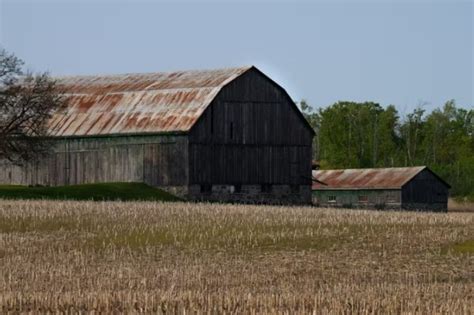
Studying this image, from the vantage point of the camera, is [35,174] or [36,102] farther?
[35,174]

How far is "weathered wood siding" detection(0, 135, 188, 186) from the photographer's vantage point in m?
79.1

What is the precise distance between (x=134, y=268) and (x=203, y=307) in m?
9.78

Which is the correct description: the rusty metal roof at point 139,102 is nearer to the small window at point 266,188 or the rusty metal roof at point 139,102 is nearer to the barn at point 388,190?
the small window at point 266,188

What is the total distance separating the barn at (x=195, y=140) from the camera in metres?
79.1

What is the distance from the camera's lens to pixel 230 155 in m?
80.1

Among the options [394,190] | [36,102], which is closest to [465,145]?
[394,190]

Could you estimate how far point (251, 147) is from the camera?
81062 millimetres

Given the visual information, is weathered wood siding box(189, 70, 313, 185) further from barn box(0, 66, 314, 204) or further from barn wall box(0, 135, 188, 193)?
barn wall box(0, 135, 188, 193)

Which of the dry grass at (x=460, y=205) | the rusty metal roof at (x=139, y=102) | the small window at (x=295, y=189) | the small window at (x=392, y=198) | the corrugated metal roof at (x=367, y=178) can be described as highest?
the rusty metal roof at (x=139, y=102)

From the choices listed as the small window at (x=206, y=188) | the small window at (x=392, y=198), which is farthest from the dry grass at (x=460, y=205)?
the small window at (x=206, y=188)

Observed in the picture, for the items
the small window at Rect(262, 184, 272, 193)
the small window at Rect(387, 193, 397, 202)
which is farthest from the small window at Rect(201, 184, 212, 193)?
the small window at Rect(387, 193, 397, 202)

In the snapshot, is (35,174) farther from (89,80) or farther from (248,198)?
(248,198)

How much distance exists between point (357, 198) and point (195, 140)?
25923mm

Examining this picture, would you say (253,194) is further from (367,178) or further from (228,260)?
(228,260)
